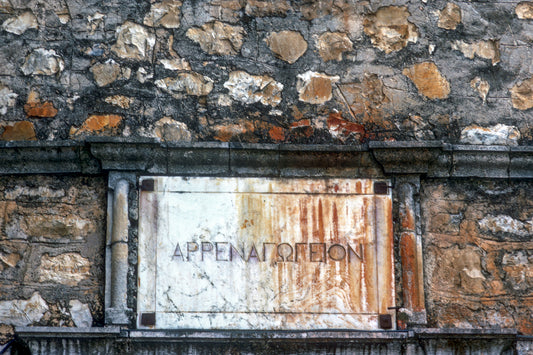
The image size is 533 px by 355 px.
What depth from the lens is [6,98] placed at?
5.28 m

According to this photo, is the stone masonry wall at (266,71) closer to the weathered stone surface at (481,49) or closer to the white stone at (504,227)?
the weathered stone surface at (481,49)

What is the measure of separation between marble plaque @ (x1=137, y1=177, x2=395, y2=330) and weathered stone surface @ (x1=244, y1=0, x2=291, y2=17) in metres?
1.06

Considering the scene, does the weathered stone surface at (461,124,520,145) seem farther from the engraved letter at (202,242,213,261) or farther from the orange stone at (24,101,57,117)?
the orange stone at (24,101,57,117)

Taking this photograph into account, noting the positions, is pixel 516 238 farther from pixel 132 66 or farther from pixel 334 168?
pixel 132 66

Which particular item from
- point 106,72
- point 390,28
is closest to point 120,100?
point 106,72

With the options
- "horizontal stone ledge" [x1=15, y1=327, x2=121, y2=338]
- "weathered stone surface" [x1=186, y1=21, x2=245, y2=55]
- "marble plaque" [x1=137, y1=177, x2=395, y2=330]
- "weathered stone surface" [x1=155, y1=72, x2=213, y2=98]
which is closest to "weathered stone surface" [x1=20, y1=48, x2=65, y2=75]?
"weathered stone surface" [x1=155, y1=72, x2=213, y2=98]

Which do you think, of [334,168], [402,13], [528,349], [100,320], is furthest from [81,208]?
[528,349]

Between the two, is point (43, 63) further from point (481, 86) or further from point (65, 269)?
point (481, 86)

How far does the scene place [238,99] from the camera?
531 centimetres

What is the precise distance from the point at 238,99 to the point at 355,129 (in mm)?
712

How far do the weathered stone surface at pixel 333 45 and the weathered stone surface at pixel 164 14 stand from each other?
87cm

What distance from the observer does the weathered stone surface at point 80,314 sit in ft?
16.0

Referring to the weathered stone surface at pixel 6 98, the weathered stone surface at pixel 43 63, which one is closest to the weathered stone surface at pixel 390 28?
the weathered stone surface at pixel 43 63

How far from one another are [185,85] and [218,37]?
370mm
